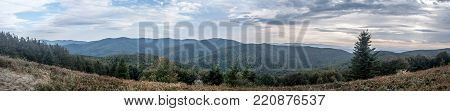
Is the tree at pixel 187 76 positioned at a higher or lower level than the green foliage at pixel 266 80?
higher

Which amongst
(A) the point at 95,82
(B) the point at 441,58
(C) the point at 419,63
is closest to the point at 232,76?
(A) the point at 95,82

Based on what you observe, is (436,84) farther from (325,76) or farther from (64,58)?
(64,58)

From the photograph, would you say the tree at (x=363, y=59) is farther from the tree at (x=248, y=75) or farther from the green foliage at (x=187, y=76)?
the green foliage at (x=187, y=76)

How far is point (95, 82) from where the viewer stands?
88.0 feet

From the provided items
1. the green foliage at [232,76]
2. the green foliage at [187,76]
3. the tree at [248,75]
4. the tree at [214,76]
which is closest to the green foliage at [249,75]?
the tree at [248,75]

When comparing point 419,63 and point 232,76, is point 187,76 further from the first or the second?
point 419,63

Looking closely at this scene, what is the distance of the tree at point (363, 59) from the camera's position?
3569 centimetres

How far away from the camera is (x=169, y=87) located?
27000 millimetres

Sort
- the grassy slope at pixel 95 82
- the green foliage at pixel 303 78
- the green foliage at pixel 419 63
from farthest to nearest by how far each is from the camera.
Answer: the green foliage at pixel 419 63
the green foliage at pixel 303 78
the grassy slope at pixel 95 82

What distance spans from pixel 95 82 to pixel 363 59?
1898 cm

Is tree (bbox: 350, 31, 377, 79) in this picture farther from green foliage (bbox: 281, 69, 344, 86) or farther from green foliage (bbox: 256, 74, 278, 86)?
green foliage (bbox: 256, 74, 278, 86)

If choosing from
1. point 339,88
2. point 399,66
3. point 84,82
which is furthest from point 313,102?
point 399,66

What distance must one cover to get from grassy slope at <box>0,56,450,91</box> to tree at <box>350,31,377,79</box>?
18.1 ft

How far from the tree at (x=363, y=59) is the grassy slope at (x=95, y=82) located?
5526 mm
